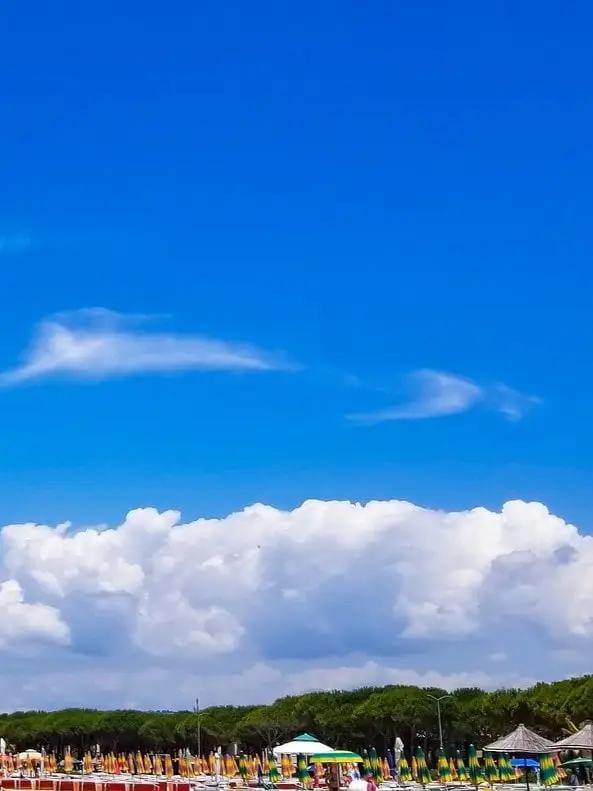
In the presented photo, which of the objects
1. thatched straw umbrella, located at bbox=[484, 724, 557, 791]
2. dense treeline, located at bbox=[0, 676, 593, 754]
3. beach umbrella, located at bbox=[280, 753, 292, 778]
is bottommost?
beach umbrella, located at bbox=[280, 753, 292, 778]

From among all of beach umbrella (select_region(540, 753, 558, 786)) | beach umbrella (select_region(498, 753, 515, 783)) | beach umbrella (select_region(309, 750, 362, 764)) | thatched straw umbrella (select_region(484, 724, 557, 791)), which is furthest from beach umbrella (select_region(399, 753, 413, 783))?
thatched straw umbrella (select_region(484, 724, 557, 791))

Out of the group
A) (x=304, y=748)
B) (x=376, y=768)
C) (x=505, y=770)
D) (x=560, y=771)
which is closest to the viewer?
(x=304, y=748)

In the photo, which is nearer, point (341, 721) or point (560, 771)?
point (560, 771)

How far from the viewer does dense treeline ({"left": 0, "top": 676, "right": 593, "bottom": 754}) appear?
8331 cm

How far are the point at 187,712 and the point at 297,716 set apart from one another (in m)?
24.9

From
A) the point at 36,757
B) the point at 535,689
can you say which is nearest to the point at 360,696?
the point at 535,689

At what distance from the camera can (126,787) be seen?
56750 mm

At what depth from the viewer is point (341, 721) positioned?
317ft

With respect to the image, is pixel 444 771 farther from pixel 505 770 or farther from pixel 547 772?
pixel 547 772

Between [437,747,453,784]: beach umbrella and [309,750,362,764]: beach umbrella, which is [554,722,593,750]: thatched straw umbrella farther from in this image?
[437,747,453,784]: beach umbrella

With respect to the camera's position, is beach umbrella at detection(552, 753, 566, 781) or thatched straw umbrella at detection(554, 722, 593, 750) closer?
thatched straw umbrella at detection(554, 722, 593, 750)

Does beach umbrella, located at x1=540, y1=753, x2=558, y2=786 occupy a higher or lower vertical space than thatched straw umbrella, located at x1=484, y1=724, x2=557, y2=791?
lower

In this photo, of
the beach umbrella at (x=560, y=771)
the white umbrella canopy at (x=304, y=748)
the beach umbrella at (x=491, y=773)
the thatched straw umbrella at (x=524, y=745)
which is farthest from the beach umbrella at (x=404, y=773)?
the thatched straw umbrella at (x=524, y=745)

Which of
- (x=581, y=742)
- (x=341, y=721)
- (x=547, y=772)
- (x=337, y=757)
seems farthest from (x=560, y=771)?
(x=341, y=721)
